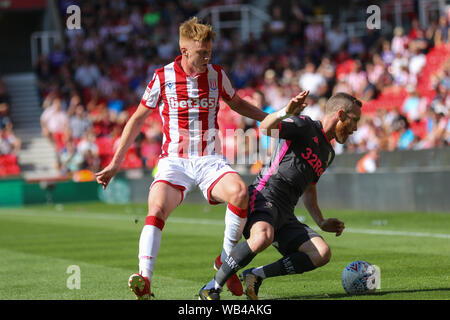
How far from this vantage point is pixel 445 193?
583 inches

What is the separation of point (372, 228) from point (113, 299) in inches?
291

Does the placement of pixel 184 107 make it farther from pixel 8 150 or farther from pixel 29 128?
pixel 29 128

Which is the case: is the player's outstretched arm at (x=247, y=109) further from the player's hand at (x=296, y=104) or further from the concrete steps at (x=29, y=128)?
the concrete steps at (x=29, y=128)

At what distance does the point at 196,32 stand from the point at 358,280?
8.31 feet

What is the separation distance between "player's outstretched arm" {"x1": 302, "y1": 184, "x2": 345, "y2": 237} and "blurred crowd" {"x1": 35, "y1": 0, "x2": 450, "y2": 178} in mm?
6997

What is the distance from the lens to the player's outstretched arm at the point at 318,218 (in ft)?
23.6

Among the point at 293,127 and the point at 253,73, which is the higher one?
the point at 253,73

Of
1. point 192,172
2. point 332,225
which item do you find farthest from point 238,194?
point 332,225

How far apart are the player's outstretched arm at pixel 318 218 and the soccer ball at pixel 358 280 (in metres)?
0.35

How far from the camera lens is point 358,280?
706 centimetres

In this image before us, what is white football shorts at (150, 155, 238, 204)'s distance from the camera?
6.89 metres

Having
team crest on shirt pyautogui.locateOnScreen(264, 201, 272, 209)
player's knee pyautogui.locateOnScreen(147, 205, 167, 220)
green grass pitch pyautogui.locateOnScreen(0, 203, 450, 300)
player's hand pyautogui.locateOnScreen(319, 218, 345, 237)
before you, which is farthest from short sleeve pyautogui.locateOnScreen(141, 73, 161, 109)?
player's hand pyautogui.locateOnScreen(319, 218, 345, 237)

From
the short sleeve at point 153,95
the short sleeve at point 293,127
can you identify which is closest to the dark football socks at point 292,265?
the short sleeve at point 293,127
